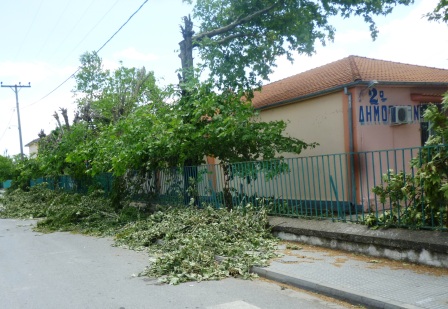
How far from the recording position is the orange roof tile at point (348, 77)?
37.5 feet

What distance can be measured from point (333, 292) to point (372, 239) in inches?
68.8

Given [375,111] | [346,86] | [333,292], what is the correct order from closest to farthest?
[333,292] < [346,86] < [375,111]

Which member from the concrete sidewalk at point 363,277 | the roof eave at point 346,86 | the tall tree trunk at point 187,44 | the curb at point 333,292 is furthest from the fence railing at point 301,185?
the tall tree trunk at point 187,44

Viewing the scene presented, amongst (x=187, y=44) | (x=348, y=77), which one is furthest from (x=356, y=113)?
(x=187, y=44)

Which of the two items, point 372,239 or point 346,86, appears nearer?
point 372,239

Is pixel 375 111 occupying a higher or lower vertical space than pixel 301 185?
higher

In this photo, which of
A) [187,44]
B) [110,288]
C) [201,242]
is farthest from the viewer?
[187,44]

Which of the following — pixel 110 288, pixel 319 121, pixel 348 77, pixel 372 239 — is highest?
pixel 348 77

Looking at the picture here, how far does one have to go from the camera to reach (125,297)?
5.87 meters

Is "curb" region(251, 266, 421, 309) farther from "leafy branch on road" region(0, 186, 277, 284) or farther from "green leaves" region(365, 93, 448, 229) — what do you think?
"green leaves" region(365, 93, 448, 229)

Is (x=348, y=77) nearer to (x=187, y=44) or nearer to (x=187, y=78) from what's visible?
(x=187, y=78)

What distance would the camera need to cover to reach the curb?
15.9 feet

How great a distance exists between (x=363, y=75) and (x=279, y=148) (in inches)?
119

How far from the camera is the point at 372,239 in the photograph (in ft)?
22.7
